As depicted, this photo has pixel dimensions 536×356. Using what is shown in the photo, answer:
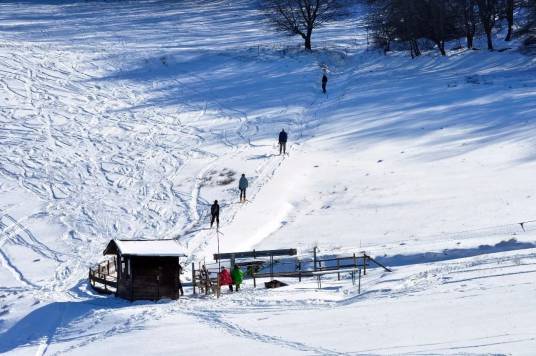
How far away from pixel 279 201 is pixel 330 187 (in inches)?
90.3

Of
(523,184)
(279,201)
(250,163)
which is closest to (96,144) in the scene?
(250,163)

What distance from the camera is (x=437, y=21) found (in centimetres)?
5584

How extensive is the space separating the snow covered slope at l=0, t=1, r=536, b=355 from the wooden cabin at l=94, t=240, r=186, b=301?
70cm

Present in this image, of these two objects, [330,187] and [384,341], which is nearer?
[384,341]

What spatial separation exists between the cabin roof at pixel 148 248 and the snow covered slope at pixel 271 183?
4.32ft

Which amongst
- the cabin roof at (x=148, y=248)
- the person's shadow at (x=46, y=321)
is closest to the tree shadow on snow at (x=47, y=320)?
the person's shadow at (x=46, y=321)

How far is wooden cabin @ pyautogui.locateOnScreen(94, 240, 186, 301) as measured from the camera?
23.4 m

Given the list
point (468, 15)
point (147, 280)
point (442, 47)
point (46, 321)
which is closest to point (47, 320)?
point (46, 321)

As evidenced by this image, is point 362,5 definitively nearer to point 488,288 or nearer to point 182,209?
point 182,209

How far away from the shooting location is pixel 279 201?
1282 inches

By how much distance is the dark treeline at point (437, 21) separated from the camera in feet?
183

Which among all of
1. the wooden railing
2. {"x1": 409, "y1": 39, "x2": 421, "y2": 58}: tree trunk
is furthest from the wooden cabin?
{"x1": 409, "y1": 39, "x2": 421, "y2": 58}: tree trunk

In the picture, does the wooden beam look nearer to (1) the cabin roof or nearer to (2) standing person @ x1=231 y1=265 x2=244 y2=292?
(2) standing person @ x1=231 y1=265 x2=244 y2=292

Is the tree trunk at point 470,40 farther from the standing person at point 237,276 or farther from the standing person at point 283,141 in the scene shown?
the standing person at point 237,276
